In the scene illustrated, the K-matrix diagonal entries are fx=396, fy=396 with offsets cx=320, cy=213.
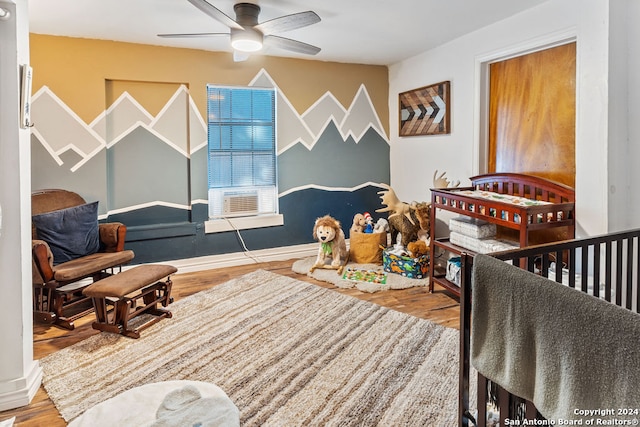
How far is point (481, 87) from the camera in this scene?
3492 millimetres

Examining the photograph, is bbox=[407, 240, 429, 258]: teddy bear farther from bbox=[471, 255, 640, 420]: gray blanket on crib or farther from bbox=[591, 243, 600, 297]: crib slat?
bbox=[471, 255, 640, 420]: gray blanket on crib

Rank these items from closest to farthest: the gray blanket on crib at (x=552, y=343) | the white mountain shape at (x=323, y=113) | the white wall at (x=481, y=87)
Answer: the gray blanket on crib at (x=552, y=343) < the white wall at (x=481, y=87) < the white mountain shape at (x=323, y=113)

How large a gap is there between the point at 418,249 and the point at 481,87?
5.11 ft

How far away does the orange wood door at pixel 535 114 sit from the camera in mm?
2791

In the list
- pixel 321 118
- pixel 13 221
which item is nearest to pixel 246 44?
pixel 321 118

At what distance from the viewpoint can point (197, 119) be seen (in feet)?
13.4

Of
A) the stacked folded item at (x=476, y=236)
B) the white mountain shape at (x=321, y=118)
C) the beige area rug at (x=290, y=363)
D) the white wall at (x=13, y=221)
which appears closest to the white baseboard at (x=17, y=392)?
the white wall at (x=13, y=221)

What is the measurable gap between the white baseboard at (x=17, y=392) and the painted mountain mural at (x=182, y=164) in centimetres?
213

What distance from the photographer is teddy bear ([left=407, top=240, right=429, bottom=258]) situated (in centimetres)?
375

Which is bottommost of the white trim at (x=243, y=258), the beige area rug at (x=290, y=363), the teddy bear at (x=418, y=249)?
the beige area rug at (x=290, y=363)

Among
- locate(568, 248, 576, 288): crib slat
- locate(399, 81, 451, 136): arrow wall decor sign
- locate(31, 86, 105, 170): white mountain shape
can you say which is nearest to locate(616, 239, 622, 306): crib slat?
locate(568, 248, 576, 288): crib slat

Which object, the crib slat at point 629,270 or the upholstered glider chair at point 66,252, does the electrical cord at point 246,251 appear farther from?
the crib slat at point 629,270

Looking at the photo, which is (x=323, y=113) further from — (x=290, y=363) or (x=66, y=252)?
(x=290, y=363)

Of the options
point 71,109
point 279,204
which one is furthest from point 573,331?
point 71,109
